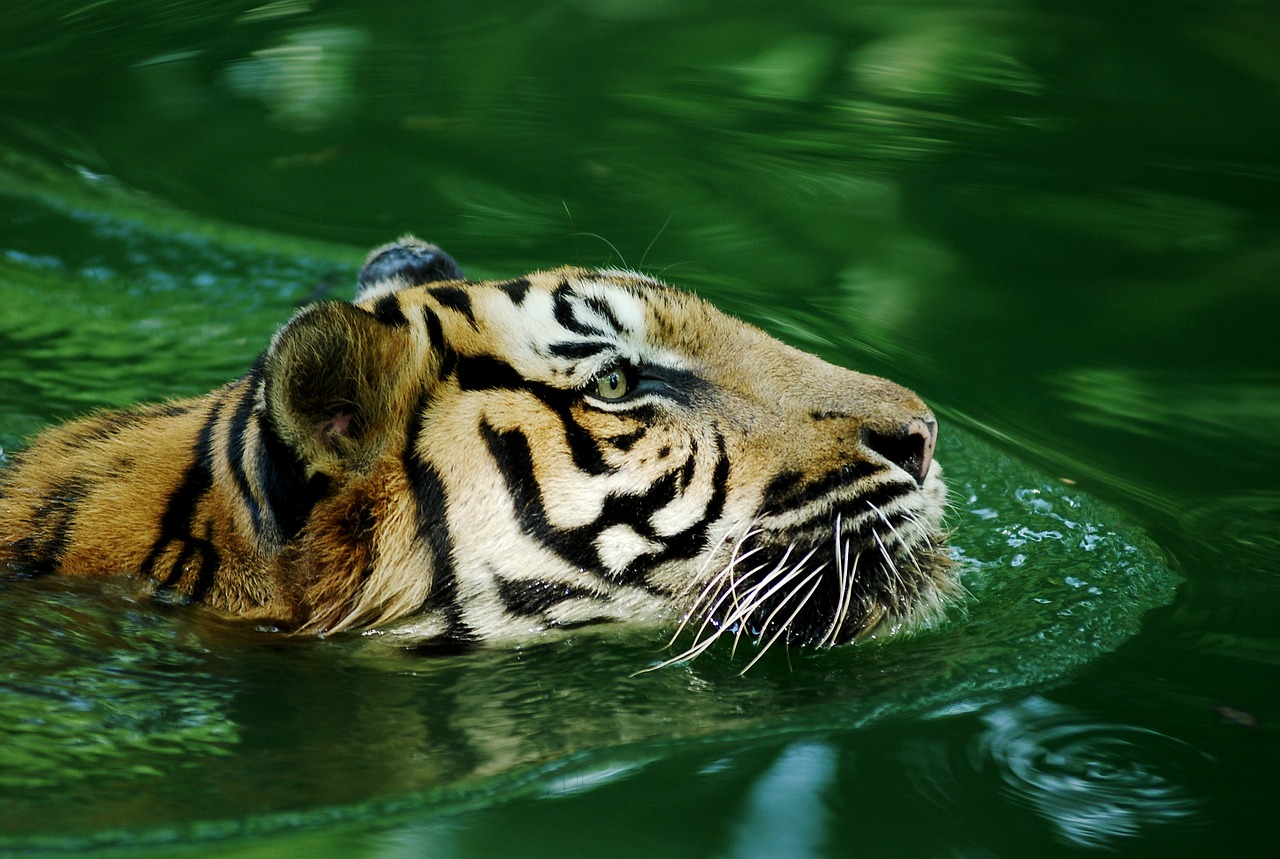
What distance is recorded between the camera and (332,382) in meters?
2.94

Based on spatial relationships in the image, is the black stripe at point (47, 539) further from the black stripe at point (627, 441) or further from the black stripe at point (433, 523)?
the black stripe at point (627, 441)

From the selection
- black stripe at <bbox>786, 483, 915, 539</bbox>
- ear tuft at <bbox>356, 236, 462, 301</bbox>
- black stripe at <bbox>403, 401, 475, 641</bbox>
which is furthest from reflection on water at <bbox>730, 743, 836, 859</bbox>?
ear tuft at <bbox>356, 236, 462, 301</bbox>

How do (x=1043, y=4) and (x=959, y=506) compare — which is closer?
(x=959, y=506)

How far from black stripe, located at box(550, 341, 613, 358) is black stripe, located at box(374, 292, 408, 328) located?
350 mm

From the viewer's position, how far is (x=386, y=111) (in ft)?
23.6

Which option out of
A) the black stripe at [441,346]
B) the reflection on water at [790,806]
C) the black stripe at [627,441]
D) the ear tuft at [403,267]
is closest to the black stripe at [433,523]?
the black stripe at [441,346]

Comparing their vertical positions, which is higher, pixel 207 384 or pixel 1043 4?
pixel 1043 4

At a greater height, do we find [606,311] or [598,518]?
[606,311]

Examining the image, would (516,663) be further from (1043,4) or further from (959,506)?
(1043,4)

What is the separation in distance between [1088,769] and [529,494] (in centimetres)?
131

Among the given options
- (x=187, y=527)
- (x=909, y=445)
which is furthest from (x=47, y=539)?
(x=909, y=445)

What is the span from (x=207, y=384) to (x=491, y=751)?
3144 millimetres

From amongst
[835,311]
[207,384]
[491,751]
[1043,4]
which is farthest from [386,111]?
[491,751]

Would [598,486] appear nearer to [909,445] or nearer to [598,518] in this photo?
[598,518]
